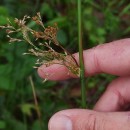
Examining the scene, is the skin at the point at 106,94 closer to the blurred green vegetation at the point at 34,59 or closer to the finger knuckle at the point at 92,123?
the finger knuckle at the point at 92,123

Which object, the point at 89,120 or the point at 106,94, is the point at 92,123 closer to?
the point at 89,120

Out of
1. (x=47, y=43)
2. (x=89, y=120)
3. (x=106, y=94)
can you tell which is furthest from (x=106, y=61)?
(x=47, y=43)

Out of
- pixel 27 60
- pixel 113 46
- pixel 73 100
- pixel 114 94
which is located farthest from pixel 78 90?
pixel 113 46

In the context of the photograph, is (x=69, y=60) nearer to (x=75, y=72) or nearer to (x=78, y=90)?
(x=75, y=72)

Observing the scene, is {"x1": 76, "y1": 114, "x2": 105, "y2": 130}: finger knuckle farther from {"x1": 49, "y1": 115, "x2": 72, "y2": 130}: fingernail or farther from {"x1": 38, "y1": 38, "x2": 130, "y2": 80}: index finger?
{"x1": 38, "y1": 38, "x2": 130, "y2": 80}: index finger

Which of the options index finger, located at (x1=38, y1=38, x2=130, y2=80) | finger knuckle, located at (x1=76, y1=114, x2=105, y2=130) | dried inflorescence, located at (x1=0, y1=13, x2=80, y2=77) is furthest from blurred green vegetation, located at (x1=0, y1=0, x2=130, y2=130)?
finger knuckle, located at (x1=76, y1=114, x2=105, y2=130)

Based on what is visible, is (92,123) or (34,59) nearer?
(92,123)

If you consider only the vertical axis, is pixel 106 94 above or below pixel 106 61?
below
